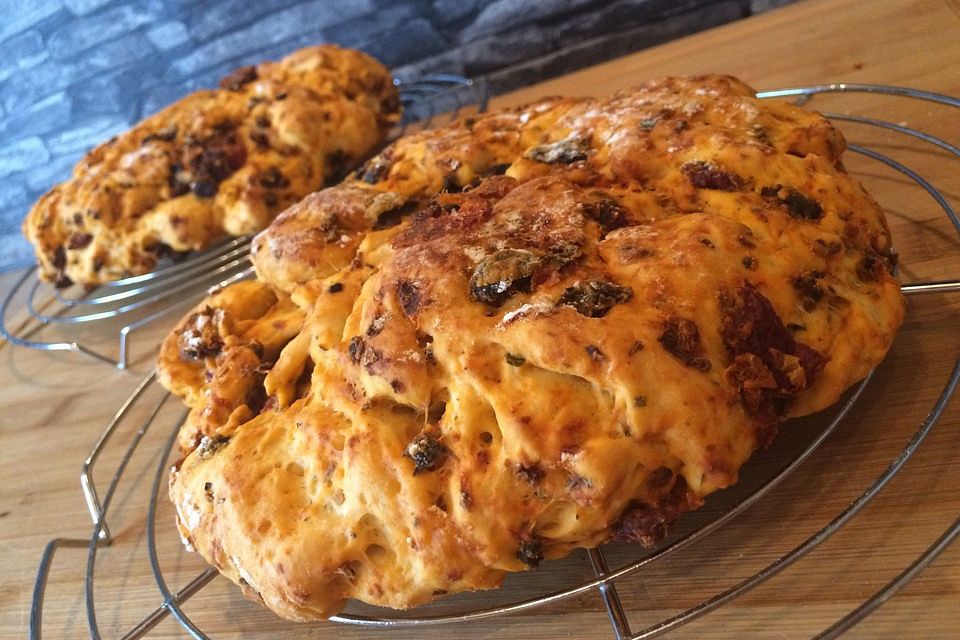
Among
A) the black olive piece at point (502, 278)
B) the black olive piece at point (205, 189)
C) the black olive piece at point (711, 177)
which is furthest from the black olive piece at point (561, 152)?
the black olive piece at point (205, 189)

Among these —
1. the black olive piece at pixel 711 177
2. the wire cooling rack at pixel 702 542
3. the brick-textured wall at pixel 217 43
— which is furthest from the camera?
the brick-textured wall at pixel 217 43

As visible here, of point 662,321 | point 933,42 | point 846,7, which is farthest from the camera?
point 846,7

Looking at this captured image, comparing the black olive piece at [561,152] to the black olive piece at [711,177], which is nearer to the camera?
the black olive piece at [711,177]

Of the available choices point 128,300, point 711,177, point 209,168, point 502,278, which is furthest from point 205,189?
point 711,177

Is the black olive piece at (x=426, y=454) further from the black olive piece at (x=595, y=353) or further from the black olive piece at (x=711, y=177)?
the black olive piece at (x=711, y=177)

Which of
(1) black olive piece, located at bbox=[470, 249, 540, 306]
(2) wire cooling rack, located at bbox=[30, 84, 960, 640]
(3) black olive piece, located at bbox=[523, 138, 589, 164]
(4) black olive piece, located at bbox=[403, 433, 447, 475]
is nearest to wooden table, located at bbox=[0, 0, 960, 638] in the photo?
(2) wire cooling rack, located at bbox=[30, 84, 960, 640]

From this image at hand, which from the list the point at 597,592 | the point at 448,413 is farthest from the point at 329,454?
the point at 597,592

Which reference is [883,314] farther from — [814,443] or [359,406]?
A: [359,406]
